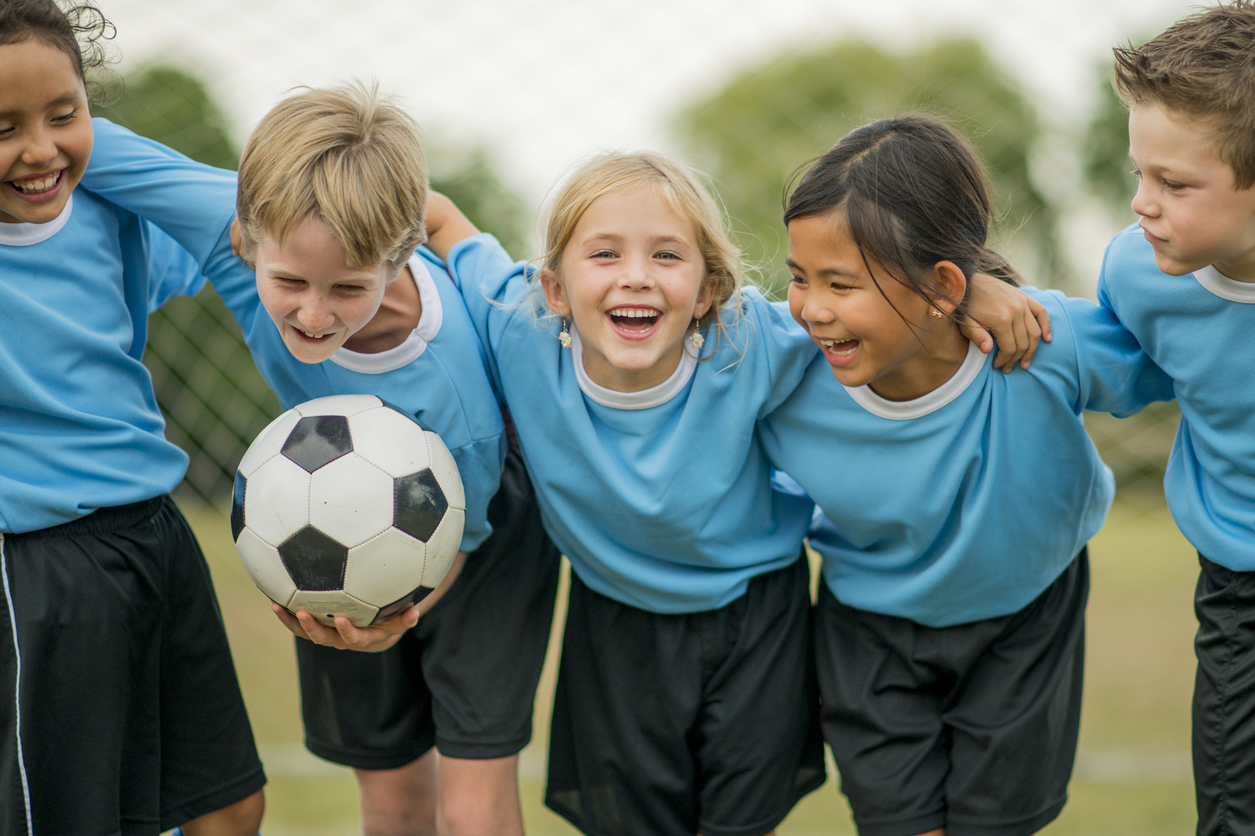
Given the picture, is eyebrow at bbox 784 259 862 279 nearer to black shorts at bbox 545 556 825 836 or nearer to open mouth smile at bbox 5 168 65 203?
black shorts at bbox 545 556 825 836

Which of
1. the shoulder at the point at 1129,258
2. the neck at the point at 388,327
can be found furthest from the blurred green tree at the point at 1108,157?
the neck at the point at 388,327

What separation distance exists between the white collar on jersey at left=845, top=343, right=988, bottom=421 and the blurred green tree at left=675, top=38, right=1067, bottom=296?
18.4 feet

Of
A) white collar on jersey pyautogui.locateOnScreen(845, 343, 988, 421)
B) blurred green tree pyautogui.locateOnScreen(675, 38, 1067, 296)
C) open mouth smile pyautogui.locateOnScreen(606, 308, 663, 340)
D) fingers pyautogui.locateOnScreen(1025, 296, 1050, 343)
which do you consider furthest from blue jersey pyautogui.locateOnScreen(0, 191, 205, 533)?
blurred green tree pyautogui.locateOnScreen(675, 38, 1067, 296)

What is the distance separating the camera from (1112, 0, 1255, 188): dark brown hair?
5.52 ft

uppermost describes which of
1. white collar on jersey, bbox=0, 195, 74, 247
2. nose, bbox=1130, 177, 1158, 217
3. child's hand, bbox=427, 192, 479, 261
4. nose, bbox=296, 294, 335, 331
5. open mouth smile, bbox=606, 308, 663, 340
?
nose, bbox=1130, 177, 1158, 217

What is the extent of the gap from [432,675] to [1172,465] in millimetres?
1560

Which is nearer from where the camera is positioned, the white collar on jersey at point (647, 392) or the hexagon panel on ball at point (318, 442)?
the hexagon panel on ball at point (318, 442)

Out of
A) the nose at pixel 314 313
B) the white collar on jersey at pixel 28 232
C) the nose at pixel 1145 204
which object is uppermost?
the nose at pixel 1145 204

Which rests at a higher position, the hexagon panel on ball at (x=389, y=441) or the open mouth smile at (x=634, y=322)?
the open mouth smile at (x=634, y=322)

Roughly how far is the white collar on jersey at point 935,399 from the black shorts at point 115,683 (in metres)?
1.43

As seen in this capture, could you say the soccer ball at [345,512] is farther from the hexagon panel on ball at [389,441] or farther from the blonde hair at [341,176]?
the blonde hair at [341,176]

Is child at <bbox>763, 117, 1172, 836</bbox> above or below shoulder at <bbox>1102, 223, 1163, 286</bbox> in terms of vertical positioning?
below

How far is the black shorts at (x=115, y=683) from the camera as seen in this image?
1.88 m

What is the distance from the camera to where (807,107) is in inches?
388
